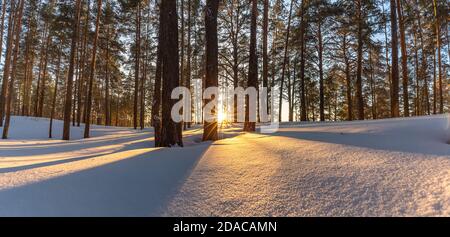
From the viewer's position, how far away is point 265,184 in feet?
8.80

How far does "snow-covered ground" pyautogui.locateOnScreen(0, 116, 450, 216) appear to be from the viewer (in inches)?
83.4

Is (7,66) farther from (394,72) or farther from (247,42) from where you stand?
(394,72)

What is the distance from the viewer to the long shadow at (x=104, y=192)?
2459 millimetres

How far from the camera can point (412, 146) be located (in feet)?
11.1

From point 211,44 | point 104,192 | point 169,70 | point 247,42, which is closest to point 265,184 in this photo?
point 104,192

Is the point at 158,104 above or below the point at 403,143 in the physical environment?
above

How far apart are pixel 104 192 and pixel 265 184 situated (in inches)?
76.2

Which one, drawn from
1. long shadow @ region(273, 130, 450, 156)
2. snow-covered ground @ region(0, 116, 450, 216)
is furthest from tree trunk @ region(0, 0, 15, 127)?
long shadow @ region(273, 130, 450, 156)

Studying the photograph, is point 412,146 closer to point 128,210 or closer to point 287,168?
point 287,168

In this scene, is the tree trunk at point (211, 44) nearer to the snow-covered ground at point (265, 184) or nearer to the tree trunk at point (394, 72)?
the snow-covered ground at point (265, 184)

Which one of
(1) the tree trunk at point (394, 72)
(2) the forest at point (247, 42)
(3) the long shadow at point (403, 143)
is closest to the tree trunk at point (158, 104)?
(2) the forest at point (247, 42)

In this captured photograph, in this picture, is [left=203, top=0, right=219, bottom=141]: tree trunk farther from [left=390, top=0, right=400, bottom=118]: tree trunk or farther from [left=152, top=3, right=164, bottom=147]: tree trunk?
[left=390, top=0, right=400, bottom=118]: tree trunk

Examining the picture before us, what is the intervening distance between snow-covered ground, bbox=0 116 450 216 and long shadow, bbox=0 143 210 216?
0.01 meters

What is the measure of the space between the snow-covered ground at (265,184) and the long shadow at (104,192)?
0.01m
